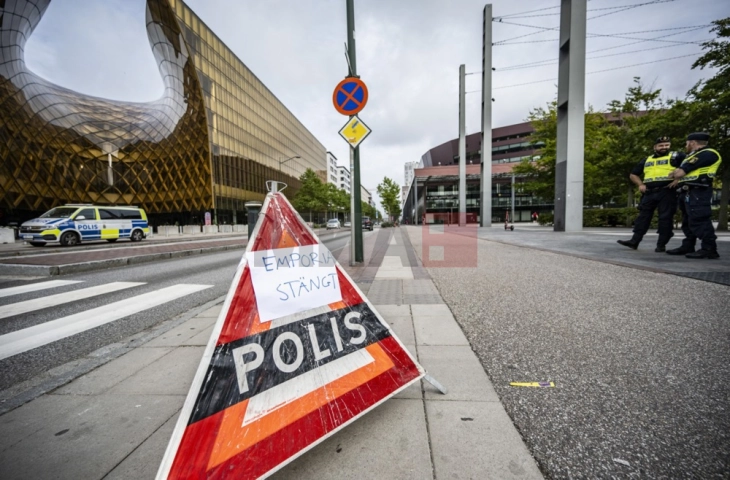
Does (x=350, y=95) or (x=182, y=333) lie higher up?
(x=350, y=95)

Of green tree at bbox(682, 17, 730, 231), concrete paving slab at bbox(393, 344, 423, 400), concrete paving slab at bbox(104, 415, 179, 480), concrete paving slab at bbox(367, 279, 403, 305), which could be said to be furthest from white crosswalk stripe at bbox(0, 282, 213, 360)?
green tree at bbox(682, 17, 730, 231)

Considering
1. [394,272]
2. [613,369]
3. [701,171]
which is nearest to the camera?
[613,369]

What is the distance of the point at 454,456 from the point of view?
4.30ft

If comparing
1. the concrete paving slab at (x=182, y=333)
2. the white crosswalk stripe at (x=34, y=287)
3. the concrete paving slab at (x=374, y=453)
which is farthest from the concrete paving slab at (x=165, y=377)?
the white crosswalk stripe at (x=34, y=287)

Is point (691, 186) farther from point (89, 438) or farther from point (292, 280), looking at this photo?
point (89, 438)

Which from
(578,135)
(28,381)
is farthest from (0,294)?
(578,135)

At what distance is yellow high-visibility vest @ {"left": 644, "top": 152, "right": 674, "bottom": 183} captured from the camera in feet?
20.7

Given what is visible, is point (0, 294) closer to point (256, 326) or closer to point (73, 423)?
point (73, 423)

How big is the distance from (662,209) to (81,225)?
21844 mm

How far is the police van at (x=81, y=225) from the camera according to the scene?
13.0 metres

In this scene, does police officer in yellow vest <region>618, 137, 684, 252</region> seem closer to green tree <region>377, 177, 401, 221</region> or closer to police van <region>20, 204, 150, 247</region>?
police van <region>20, 204, 150, 247</region>

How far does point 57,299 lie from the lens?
451 centimetres

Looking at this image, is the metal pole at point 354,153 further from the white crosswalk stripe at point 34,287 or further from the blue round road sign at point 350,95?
the white crosswalk stripe at point 34,287

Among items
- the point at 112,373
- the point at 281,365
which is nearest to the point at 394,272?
the point at 112,373
